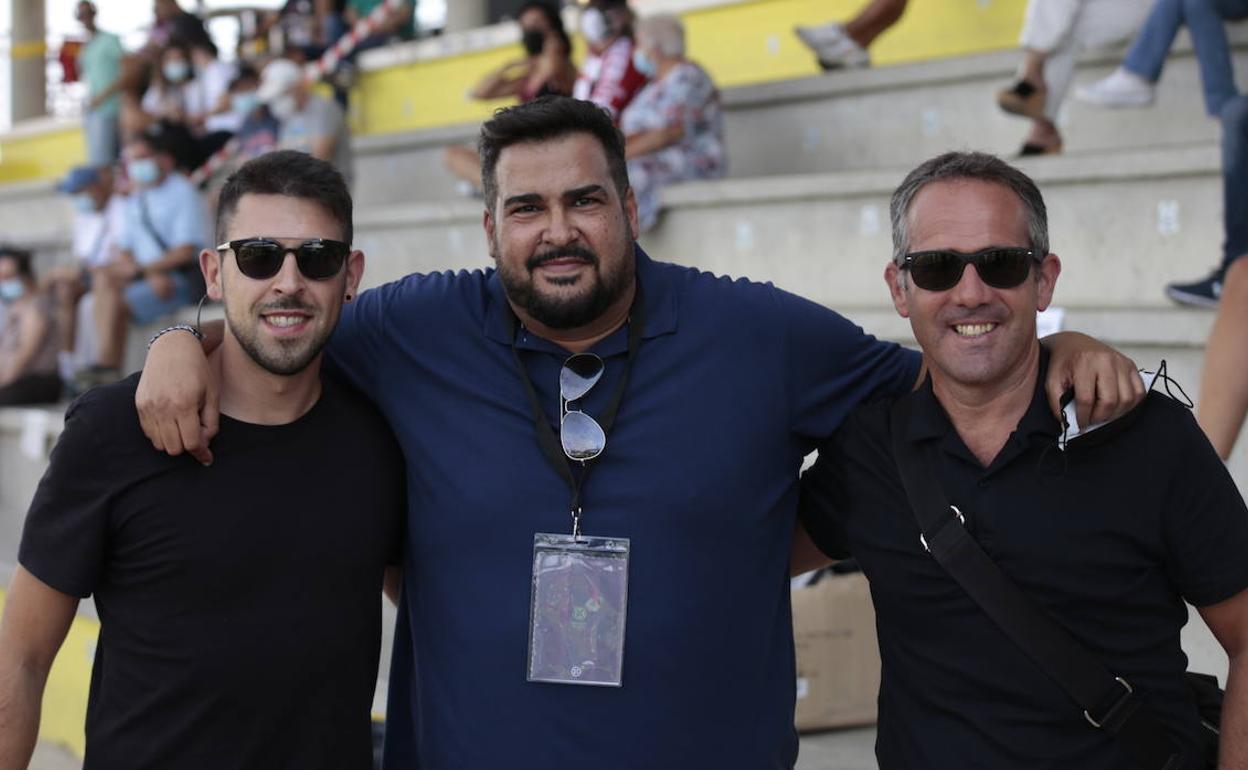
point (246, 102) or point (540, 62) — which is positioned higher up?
point (540, 62)

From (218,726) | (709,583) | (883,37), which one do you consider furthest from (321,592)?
(883,37)

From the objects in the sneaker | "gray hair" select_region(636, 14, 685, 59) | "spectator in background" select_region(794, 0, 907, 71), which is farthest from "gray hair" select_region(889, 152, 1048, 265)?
"spectator in background" select_region(794, 0, 907, 71)

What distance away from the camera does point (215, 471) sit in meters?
2.12

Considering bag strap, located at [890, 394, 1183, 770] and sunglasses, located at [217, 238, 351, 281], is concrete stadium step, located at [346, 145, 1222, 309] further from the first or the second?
sunglasses, located at [217, 238, 351, 281]

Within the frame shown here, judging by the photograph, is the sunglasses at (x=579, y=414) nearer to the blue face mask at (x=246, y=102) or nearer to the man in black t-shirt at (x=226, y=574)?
the man in black t-shirt at (x=226, y=574)

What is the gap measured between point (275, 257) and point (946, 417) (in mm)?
1126

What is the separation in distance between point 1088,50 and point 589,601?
13.2ft

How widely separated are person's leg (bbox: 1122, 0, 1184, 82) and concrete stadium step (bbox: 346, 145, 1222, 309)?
42 cm

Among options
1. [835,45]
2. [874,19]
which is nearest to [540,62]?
[835,45]

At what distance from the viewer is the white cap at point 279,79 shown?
8.04 metres

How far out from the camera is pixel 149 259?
784cm

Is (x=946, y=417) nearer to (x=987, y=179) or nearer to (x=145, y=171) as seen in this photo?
(x=987, y=179)

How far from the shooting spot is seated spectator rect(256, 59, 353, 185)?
804 cm

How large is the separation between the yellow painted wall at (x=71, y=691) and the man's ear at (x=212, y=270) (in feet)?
7.57
